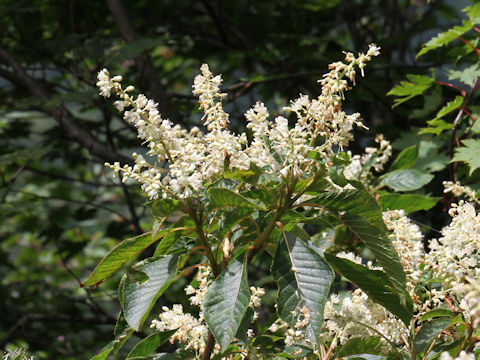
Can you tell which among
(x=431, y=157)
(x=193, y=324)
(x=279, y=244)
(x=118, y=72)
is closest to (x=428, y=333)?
(x=279, y=244)

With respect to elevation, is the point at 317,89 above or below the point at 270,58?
below

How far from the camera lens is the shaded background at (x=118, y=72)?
3.40 m

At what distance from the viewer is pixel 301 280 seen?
4.11 ft

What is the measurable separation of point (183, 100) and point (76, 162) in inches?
42.3

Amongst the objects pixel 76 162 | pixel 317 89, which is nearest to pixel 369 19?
pixel 317 89

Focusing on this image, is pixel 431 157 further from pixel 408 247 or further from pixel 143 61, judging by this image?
pixel 143 61

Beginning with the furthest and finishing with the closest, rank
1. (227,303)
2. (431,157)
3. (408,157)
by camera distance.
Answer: (431,157)
(408,157)
(227,303)

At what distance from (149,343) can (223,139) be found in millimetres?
573

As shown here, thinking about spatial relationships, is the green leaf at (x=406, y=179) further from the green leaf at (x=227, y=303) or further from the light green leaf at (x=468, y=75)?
the green leaf at (x=227, y=303)

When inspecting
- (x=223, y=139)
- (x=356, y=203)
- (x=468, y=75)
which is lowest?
(x=356, y=203)

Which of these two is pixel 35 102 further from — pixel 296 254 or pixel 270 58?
pixel 296 254

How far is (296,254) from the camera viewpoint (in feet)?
4.22

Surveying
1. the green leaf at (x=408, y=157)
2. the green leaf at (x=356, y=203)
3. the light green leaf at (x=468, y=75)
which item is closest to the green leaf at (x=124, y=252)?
the green leaf at (x=356, y=203)

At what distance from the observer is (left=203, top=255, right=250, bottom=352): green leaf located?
3.84 ft
